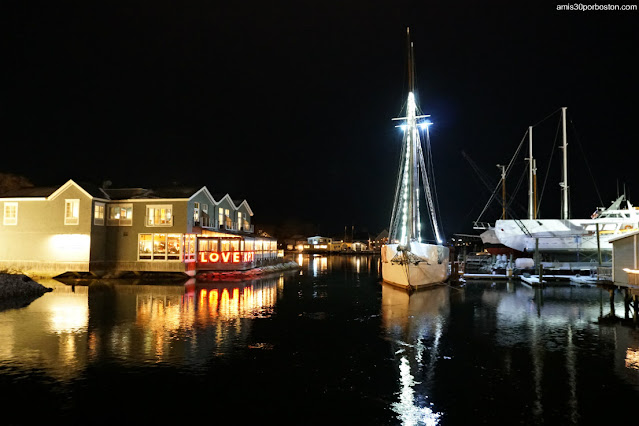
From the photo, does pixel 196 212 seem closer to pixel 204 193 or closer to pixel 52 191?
pixel 204 193

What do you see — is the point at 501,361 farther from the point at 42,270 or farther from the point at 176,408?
the point at 42,270

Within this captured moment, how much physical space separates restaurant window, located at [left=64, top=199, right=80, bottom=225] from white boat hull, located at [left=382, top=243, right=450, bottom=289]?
2632 cm

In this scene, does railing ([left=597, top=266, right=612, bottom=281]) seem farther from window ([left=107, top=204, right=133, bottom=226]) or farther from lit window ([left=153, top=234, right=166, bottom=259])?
window ([left=107, top=204, right=133, bottom=226])

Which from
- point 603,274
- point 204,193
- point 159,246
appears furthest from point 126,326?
point 603,274

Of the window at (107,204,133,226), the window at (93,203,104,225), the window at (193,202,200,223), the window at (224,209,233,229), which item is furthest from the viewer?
the window at (224,209,233,229)

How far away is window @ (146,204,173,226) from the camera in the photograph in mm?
38875

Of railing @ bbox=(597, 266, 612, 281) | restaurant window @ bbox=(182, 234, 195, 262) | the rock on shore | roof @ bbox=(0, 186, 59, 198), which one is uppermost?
roof @ bbox=(0, 186, 59, 198)

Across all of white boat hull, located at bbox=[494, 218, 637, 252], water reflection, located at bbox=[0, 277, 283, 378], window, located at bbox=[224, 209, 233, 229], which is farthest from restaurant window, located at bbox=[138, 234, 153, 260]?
white boat hull, located at bbox=[494, 218, 637, 252]

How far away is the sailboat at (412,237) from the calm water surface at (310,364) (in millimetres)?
8427

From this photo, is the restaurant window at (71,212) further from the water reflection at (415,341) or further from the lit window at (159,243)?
the water reflection at (415,341)

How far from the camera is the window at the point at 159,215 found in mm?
38875

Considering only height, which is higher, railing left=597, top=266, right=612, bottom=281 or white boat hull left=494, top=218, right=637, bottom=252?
white boat hull left=494, top=218, right=637, bottom=252

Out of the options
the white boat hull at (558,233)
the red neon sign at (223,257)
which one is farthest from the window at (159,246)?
the white boat hull at (558,233)

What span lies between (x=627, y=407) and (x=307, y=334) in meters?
10.7
